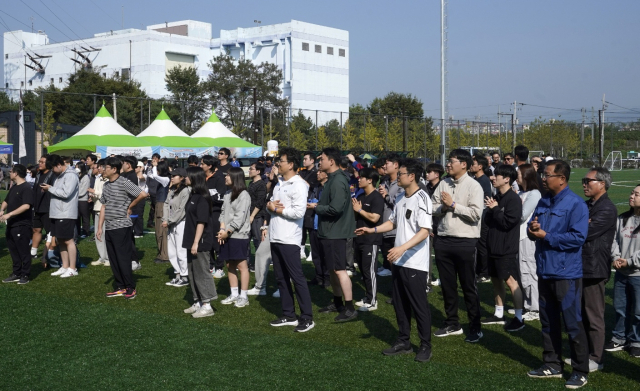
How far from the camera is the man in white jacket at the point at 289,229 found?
6.88m

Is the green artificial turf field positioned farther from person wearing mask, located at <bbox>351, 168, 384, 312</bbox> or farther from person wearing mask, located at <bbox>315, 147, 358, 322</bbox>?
person wearing mask, located at <bbox>315, 147, 358, 322</bbox>

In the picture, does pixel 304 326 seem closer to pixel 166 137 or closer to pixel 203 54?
pixel 166 137

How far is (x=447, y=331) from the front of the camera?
6.73 metres

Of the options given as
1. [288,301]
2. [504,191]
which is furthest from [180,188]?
[504,191]

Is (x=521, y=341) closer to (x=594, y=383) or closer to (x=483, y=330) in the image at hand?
(x=483, y=330)

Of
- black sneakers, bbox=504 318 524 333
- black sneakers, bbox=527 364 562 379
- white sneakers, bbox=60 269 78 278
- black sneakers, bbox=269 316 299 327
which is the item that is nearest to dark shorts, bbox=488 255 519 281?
black sneakers, bbox=504 318 524 333

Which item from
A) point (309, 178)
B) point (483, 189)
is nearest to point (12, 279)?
point (309, 178)

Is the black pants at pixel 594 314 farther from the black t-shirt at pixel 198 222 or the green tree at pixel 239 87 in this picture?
the green tree at pixel 239 87

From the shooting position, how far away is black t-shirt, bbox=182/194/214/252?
750cm

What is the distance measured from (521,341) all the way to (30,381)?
4.96 m

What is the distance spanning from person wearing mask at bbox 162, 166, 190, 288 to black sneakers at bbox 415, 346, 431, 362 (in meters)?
4.25

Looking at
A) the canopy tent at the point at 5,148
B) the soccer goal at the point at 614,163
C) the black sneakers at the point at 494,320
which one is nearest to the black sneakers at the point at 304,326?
the black sneakers at the point at 494,320

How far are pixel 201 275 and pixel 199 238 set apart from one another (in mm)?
529

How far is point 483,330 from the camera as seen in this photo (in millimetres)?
6957
